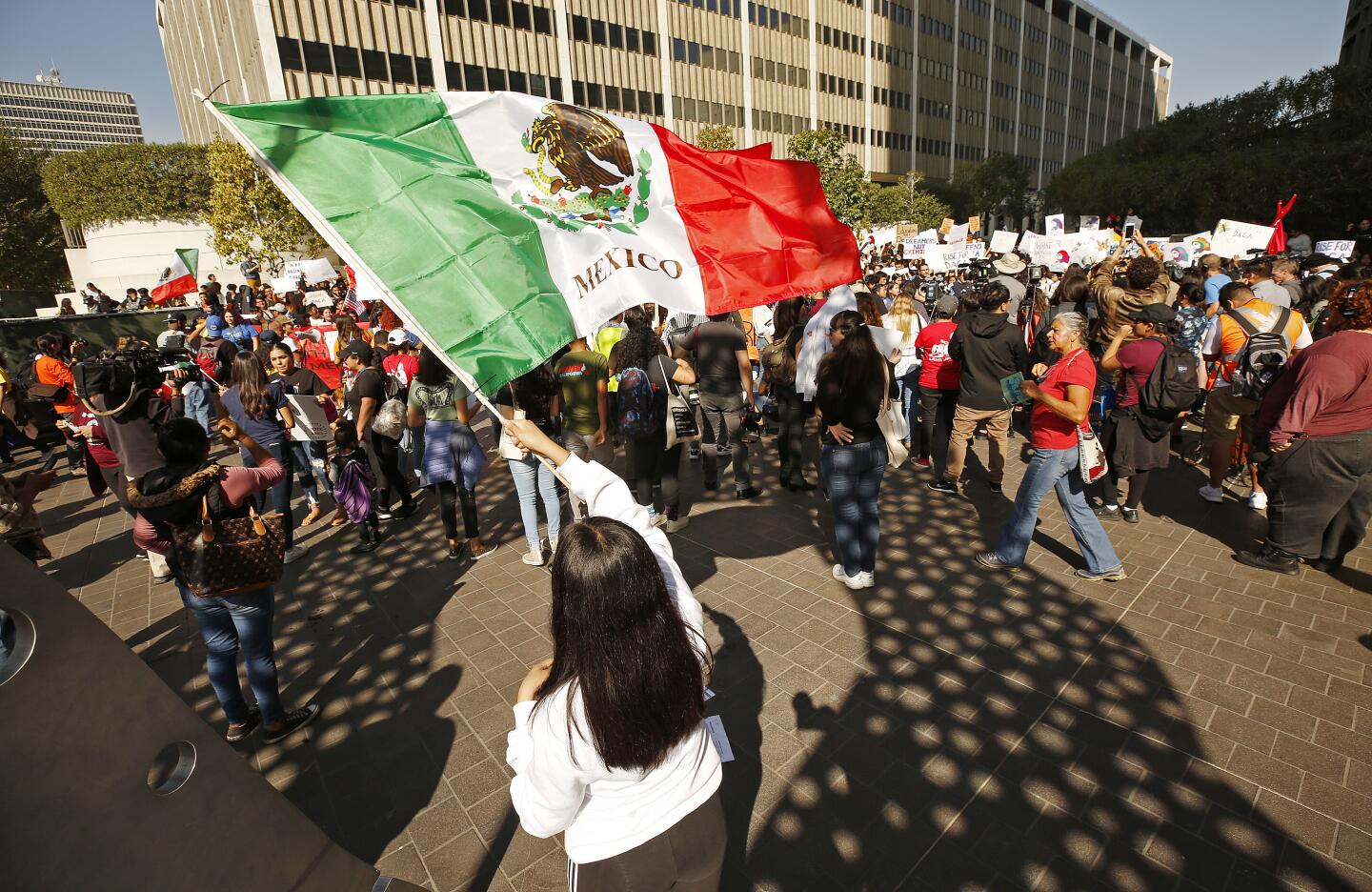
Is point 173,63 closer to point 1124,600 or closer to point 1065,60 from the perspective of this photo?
point 1124,600

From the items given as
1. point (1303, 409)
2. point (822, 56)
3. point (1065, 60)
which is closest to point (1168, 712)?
point (1303, 409)

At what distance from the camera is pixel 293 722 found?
12.5ft

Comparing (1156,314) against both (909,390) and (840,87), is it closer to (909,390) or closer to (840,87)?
(909,390)

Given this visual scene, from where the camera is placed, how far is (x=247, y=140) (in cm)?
228

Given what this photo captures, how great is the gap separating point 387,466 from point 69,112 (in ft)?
874

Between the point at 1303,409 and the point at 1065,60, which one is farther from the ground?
the point at 1065,60

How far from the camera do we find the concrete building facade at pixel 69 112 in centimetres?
17700

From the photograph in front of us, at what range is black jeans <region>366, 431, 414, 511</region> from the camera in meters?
6.25

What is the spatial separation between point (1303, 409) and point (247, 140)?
594 cm

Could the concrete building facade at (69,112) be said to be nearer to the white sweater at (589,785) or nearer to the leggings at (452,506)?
the leggings at (452,506)

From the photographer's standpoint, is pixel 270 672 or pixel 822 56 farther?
pixel 822 56

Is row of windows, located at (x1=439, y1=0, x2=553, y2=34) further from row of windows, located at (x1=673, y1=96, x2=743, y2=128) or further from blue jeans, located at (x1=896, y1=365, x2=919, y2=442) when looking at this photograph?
blue jeans, located at (x1=896, y1=365, x2=919, y2=442)

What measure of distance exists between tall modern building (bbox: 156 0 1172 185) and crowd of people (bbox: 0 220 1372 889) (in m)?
29.4

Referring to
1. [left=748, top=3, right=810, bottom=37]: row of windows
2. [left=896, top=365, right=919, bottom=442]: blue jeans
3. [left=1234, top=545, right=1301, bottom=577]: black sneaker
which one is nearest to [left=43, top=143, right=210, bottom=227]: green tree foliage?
[left=748, top=3, right=810, bottom=37]: row of windows
